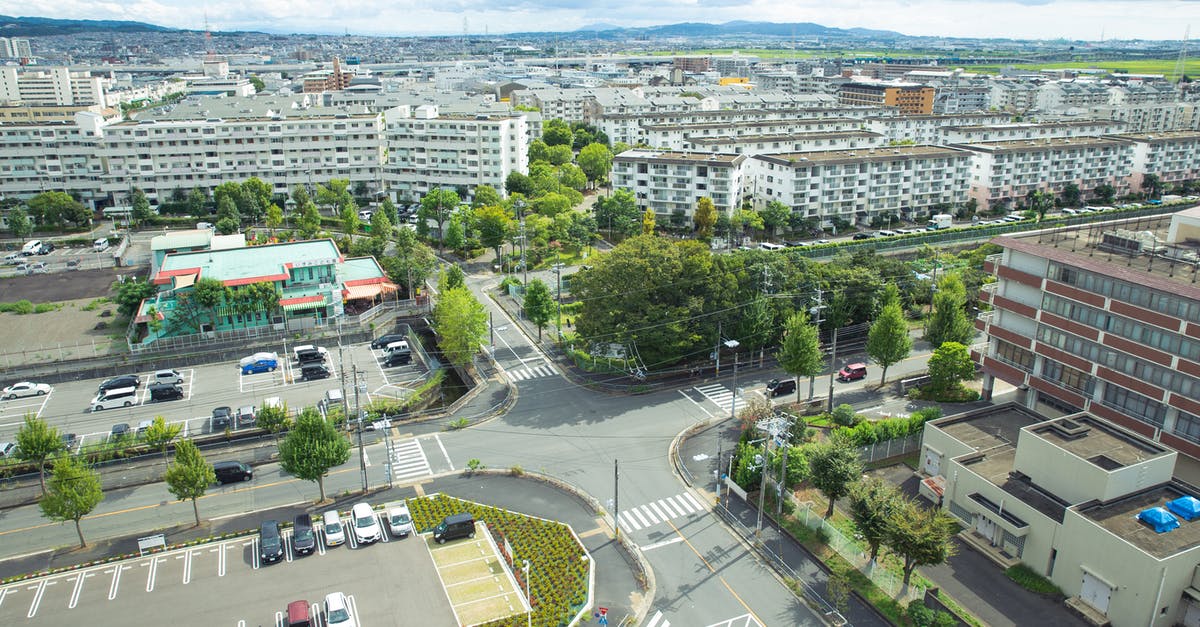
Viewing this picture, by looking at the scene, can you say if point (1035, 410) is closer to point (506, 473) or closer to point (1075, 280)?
point (1075, 280)

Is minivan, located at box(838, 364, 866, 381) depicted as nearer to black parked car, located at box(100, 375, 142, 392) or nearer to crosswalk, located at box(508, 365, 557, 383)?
crosswalk, located at box(508, 365, 557, 383)

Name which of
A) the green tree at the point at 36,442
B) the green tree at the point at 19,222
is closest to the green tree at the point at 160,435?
the green tree at the point at 36,442

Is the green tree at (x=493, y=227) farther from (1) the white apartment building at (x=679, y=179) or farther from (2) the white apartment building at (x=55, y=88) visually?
(2) the white apartment building at (x=55, y=88)

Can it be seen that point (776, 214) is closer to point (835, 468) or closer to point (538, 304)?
point (538, 304)

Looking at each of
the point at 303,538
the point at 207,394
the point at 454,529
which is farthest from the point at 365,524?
the point at 207,394

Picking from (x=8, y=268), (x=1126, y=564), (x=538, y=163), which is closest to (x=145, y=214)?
(x=8, y=268)

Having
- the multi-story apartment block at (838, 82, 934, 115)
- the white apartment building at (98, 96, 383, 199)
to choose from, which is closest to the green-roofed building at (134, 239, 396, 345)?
the white apartment building at (98, 96, 383, 199)
